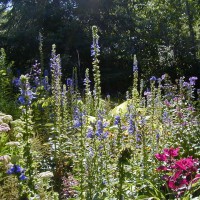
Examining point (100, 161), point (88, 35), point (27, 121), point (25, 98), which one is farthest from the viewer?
point (88, 35)

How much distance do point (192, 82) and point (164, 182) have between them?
2.33 m

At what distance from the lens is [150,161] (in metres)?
4.27

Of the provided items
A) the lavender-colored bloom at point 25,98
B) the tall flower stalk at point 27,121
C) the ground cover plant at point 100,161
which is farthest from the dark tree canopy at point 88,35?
the lavender-colored bloom at point 25,98

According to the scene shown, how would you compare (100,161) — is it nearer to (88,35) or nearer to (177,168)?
(177,168)

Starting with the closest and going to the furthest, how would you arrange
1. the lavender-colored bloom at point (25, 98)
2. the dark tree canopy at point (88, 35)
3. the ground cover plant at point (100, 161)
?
1. the lavender-colored bloom at point (25, 98)
2. the ground cover plant at point (100, 161)
3. the dark tree canopy at point (88, 35)

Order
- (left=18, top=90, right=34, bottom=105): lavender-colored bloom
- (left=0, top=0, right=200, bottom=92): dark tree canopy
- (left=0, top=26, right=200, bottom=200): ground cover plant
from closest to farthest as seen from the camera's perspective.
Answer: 1. (left=18, top=90, right=34, bottom=105): lavender-colored bloom
2. (left=0, top=26, right=200, bottom=200): ground cover plant
3. (left=0, top=0, right=200, bottom=92): dark tree canopy

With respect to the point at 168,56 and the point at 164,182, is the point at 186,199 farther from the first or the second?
the point at 168,56

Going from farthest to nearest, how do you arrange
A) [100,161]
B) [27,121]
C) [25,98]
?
1. [100,161]
2. [27,121]
3. [25,98]

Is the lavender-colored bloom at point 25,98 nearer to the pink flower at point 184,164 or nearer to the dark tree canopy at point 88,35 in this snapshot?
the pink flower at point 184,164

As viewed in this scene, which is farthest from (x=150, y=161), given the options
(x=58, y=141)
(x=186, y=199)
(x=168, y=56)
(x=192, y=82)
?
(x=168, y=56)

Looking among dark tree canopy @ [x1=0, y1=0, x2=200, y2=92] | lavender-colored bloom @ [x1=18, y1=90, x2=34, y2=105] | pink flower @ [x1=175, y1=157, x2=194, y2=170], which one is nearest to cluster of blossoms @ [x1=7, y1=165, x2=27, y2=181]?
lavender-colored bloom @ [x1=18, y1=90, x2=34, y2=105]

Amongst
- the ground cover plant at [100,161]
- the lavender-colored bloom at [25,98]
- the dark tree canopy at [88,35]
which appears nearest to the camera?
the lavender-colored bloom at [25,98]

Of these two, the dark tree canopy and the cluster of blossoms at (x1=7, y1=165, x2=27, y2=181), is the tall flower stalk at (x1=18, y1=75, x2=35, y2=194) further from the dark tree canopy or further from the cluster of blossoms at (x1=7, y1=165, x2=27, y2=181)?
the dark tree canopy

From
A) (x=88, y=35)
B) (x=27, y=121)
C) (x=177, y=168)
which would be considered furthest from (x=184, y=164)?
(x=88, y=35)
